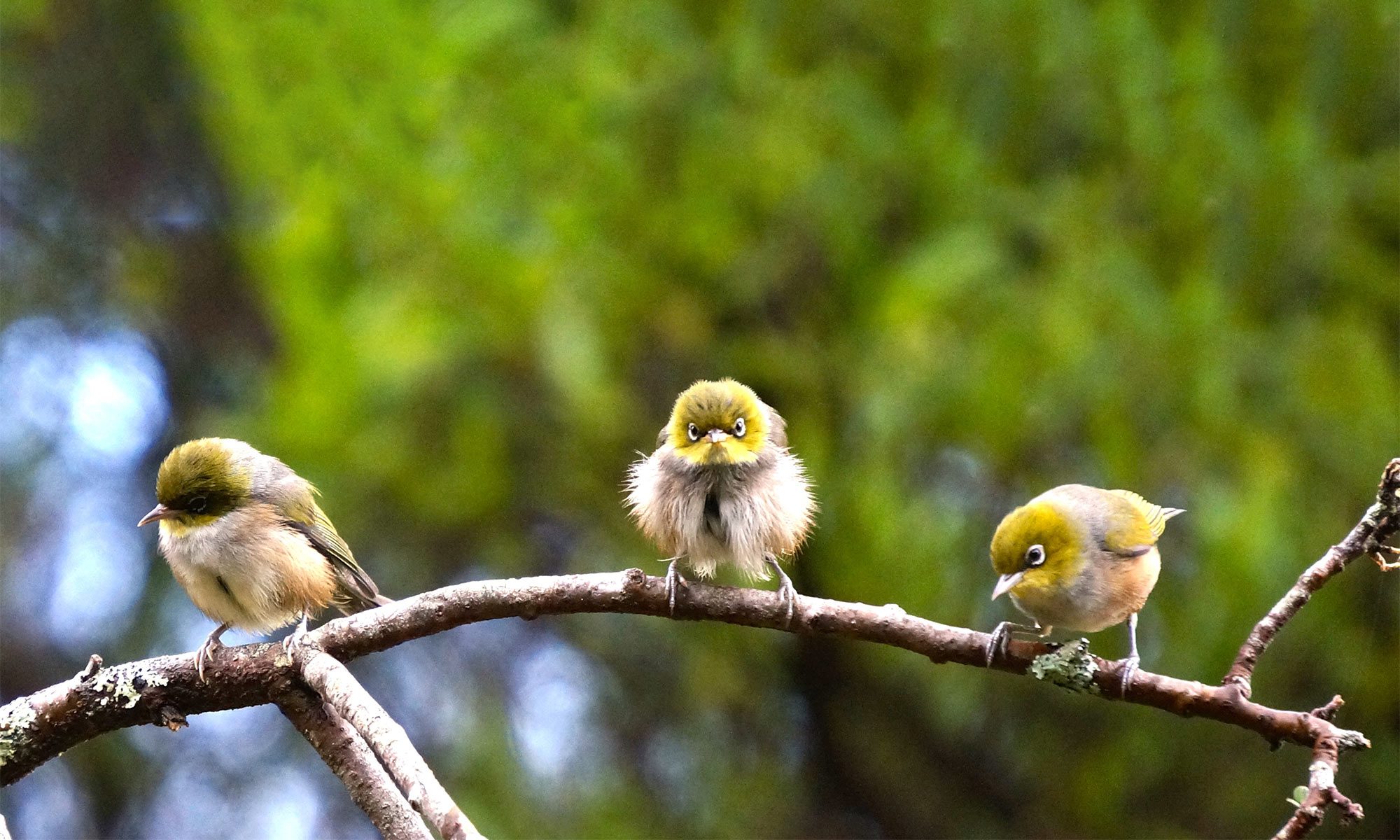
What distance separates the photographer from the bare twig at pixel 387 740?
2180 mm

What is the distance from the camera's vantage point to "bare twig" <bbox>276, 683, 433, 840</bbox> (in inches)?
103

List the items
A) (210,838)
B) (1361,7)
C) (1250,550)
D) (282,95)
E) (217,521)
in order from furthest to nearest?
1. (210,838)
2. (282,95)
3. (1361,7)
4. (1250,550)
5. (217,521)

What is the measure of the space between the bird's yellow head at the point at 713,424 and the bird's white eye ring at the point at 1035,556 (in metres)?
0.86

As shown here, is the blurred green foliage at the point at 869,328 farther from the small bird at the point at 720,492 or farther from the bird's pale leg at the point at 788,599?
the bird's pale leg at the point at 788,599

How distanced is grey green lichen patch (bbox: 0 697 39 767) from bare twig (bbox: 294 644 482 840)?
2.37ft

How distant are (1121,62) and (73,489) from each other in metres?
7.46

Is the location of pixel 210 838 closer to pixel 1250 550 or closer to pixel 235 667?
pixel 235 667

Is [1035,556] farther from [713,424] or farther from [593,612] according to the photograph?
[593,612]

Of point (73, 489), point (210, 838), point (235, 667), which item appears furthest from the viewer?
point (73, 489)

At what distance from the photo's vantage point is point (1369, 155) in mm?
6191

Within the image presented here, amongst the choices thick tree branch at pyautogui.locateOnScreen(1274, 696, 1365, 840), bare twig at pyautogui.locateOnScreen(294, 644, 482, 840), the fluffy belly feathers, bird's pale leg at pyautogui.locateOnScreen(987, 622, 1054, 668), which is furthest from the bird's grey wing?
thick tree branch at pyautogui.locateOnScreen(1274, 696, 1365, 840)

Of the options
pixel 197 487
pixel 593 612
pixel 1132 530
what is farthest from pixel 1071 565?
pixel 197 487

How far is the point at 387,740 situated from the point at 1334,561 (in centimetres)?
189

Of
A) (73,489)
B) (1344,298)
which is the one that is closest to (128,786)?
(73,489)
